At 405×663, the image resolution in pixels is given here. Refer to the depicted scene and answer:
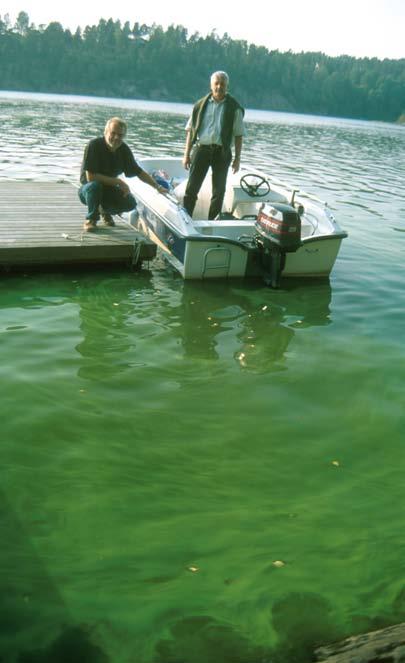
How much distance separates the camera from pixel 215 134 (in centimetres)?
762

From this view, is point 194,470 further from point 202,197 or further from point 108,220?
point 202,197

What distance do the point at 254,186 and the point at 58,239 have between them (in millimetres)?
3035

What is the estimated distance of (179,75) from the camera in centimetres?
10806

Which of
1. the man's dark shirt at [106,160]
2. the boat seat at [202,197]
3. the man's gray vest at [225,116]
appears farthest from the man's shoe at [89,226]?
the boat seat at [202,197]

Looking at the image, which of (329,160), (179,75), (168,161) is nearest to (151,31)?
(179,75)

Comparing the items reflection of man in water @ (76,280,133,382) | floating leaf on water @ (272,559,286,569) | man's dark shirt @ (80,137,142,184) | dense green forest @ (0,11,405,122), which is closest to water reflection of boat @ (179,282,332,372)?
reflection of man in water @ (76,280,133,382)

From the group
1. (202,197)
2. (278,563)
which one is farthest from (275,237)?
(278,563)

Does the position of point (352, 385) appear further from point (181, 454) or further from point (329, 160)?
point (329, 160)

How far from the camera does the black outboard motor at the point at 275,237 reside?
6.89m

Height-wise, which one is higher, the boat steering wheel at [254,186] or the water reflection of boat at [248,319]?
the boat steering wheel at [254,186]

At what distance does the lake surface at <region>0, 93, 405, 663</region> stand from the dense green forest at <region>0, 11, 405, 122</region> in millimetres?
88767

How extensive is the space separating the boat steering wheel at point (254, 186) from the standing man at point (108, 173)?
1.53m

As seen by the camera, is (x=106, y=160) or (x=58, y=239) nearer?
(x=58, y=239)

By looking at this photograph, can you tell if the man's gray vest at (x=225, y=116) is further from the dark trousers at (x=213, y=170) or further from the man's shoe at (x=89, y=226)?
the man's shoe at (x=89, y=226)
